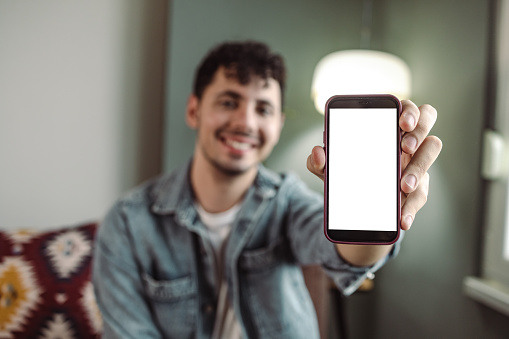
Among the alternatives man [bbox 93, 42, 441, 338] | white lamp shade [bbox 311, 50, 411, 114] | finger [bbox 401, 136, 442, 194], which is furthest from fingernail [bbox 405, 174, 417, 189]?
white lamp shade [bbox 311, 50, 411, 114]

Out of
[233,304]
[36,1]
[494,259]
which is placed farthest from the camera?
[36,1]

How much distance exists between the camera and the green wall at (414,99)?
1085 mm

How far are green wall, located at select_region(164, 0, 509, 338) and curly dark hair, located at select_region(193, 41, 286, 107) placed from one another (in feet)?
0.68

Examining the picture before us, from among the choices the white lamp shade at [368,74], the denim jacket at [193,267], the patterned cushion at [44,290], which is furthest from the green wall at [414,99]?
the patterned cushion at [44,290]

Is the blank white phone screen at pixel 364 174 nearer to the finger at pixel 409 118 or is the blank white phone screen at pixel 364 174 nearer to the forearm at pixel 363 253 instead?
the finger at pixel 409 118

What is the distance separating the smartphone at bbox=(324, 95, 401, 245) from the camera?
1.00 ft

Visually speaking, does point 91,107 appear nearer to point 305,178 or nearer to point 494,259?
point 305,178

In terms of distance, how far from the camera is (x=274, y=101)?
93 cm

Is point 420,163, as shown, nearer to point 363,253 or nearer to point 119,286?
point 363,253

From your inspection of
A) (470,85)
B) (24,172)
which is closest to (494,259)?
(470,85)

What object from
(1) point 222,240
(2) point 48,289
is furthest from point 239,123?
(2) point 48,289

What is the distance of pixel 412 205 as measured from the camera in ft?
1.10

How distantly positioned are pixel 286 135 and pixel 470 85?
33.9 inches

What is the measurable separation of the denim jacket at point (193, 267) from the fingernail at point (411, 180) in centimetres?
50
